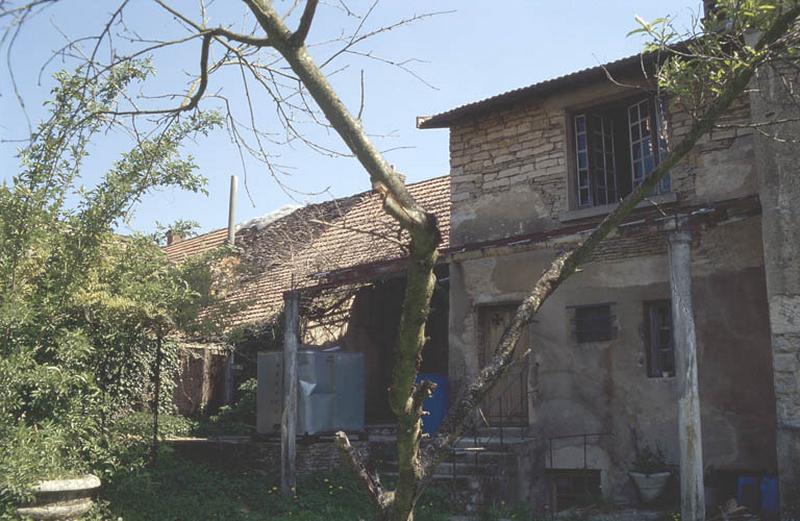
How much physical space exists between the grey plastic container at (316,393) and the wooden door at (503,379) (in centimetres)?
212

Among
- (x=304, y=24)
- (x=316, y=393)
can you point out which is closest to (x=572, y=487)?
(x=316, y=393)

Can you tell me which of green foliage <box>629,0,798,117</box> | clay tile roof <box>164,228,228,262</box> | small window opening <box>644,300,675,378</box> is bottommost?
small window opening <box>644,300,675,378</box>

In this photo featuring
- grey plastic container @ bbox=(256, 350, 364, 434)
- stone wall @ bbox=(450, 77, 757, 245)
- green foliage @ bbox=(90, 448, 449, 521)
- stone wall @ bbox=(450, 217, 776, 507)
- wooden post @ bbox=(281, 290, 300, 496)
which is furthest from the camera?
grey plastic container @ bbox=(256, 350, 364, 434)

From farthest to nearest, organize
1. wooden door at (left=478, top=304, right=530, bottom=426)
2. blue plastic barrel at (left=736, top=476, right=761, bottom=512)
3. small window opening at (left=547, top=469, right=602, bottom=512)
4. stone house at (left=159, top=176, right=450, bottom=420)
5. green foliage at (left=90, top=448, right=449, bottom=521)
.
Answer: stone house at (left=159, top=176, right=450, bottom=420) < wooden door at (left=478, top=304, right=530, bottom=426) < small window opening at (left=547, top=469, right=602, bottom=512) < green foliage at (left=90, top=448, right=449, bottom=521) < blue plastic barrel at (left=736, top=476, right=761, bottom=512)

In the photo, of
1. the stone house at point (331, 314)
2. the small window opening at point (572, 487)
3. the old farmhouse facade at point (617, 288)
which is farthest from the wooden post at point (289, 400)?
the small window opening at point (572, 487)

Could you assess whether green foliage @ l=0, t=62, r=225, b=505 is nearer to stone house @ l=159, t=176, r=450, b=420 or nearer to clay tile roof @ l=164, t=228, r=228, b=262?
stone house @ l=159, t=176, r=450, b=420

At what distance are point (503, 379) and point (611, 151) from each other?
3.86 meters

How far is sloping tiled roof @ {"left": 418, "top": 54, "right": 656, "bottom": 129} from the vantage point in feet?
34.6

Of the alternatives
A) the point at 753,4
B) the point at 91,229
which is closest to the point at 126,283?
the point at 91,229

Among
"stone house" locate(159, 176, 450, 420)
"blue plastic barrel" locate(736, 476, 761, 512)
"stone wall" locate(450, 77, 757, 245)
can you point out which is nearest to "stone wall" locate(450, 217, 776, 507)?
"blue plastic barrel" locate(736, 476, 761, 512)

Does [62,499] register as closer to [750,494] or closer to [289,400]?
[289,400]

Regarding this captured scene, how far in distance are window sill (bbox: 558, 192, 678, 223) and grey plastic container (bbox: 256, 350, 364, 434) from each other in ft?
13.6

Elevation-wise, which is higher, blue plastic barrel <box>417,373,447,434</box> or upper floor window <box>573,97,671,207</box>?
upper floor window <box>573,97,671,207</box>

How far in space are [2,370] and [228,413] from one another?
7429 millimetres
